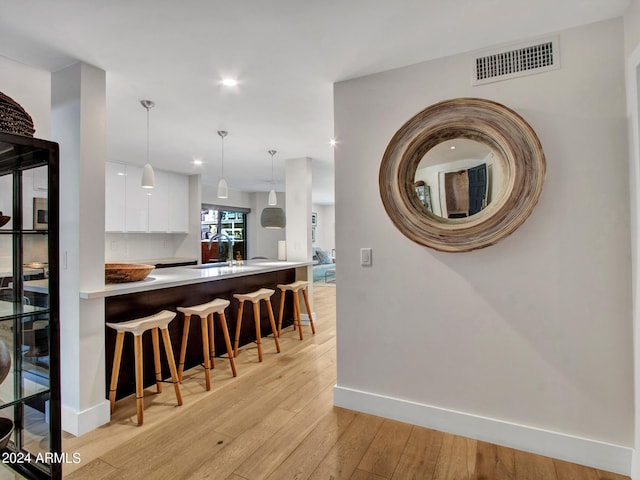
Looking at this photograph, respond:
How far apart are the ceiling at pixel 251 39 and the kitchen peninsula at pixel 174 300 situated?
4.97 feet

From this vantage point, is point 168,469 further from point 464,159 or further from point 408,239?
point 464,159

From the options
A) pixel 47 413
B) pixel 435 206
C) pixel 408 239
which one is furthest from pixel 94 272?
pixel 435 206

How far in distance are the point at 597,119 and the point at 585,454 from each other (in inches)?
70.4

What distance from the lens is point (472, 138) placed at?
2.08 m

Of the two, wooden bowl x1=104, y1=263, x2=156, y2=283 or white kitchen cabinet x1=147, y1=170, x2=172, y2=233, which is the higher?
white kitchen cabinet x1=147, y1=170, x2=172, y2=233

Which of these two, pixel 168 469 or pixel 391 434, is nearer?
pixel 168 469

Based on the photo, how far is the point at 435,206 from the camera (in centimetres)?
218

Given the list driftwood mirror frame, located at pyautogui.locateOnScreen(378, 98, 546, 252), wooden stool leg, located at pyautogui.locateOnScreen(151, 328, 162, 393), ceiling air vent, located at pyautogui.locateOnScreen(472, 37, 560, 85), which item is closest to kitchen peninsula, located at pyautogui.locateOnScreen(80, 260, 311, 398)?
wooden stool leg, located at pyautogui.locateOnScreen(151, 328, 162, 393)

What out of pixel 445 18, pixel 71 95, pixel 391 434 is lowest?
pixel 391 434

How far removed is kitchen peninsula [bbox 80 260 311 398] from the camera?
254 centimetres

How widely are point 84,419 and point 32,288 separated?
1.10 meters

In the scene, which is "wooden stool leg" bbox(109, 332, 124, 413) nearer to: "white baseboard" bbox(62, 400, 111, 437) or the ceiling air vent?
"white baseboard" bbox(62, 400, 111, 437)

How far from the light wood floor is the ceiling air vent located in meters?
2.17

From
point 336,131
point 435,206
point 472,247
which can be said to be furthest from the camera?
point 336,131
